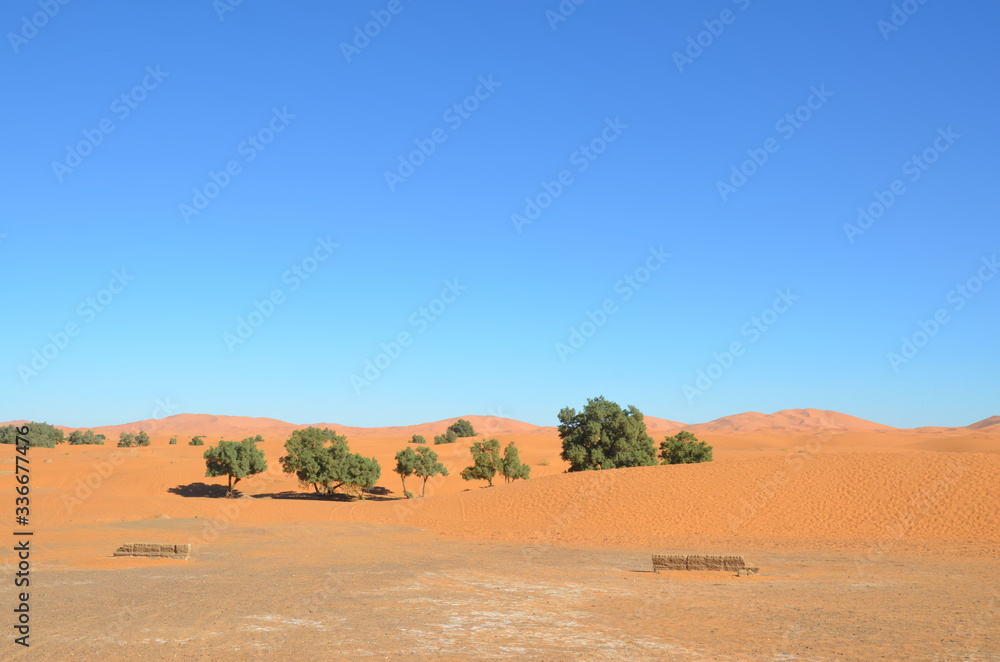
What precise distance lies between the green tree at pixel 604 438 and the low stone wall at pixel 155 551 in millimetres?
31204

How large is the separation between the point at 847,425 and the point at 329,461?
145 meters

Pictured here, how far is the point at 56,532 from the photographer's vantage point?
28.3 meters

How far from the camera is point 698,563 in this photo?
64.1 ft

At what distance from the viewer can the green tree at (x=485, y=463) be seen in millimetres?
50469

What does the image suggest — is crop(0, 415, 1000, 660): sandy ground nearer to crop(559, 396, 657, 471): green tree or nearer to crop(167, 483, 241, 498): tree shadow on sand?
crop(167, 483, 241, 498): tree shadow on sand

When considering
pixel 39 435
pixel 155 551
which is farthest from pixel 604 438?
pixel 39 435

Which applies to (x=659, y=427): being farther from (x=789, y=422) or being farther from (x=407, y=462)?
(x=407, y=462)

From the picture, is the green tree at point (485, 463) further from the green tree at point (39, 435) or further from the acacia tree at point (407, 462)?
the green tree at point (39, 435)

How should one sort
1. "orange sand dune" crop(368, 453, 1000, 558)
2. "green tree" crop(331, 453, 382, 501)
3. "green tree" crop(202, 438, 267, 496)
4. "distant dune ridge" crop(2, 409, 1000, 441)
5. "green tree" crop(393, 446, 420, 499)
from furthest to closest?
"distant dune ridge" crop(2, 409, 1000, 441) < "green tree" crop(393, 446, 420, 499) < "green tree" crop(331, 453, 382, 501) < "green tree" crop(202, 438, 267, 496) < "orange sand dune" crop(368, 453, 1000, 558)

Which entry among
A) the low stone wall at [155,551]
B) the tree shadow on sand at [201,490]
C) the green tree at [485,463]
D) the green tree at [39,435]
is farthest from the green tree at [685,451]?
the green tree at [39,435]

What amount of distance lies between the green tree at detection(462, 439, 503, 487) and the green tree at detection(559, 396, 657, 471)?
17.9 feet

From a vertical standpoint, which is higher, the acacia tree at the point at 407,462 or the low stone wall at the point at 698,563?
the acacia tree at the point at 407,462

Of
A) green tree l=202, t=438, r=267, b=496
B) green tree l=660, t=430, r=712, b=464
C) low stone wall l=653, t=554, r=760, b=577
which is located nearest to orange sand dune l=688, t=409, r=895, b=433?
green tree l=660, t=430, r=712, b=464

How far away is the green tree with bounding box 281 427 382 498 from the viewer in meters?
46.5
